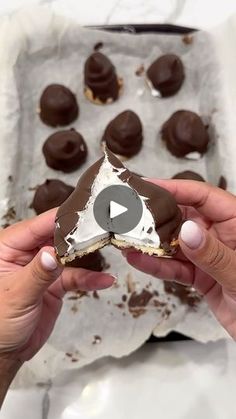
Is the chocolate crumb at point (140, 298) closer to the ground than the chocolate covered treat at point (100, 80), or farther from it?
closer to the ground

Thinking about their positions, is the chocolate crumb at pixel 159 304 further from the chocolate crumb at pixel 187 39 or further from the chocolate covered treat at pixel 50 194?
the chocolate crumb at pixel 187 39

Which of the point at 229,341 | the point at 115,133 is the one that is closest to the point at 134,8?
the point at 115,133

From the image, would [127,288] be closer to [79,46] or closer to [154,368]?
[154,368]

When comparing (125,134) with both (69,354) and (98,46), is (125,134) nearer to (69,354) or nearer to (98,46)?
(98,46)

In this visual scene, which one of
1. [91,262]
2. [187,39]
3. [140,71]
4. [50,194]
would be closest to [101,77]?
[140,71]

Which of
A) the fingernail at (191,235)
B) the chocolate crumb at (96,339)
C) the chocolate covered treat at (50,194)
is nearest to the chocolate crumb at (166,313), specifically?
the chocolate crumb at (96,339)

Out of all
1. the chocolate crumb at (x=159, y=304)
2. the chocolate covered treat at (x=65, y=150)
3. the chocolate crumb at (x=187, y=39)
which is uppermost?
the chocolate crumb at (x=187, y=39)
